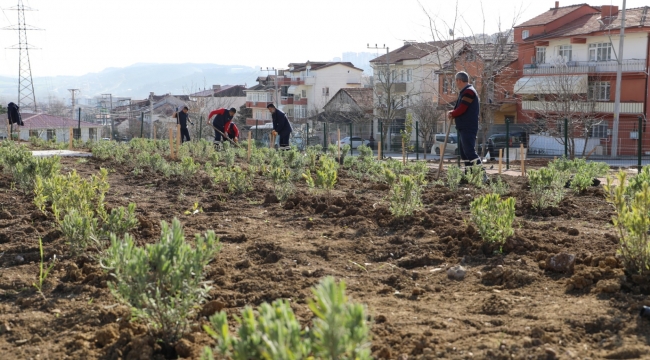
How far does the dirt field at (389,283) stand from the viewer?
143 inches

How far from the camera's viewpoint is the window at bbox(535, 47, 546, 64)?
48.2 meters

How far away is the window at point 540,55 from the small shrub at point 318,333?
48630 mm

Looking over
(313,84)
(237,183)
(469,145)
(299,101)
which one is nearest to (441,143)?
(469,145)

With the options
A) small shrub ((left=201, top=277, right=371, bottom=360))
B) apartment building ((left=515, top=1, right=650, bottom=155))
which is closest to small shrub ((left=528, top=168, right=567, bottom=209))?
small shrub ((left=201, top=277, right=371, bottom=360))

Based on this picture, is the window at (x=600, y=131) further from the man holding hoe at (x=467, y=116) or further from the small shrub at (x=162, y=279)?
the small shrub at (x=162, y=279)

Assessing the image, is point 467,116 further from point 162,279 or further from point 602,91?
point 602,91

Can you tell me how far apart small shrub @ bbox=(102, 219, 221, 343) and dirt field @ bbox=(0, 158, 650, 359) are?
134mm

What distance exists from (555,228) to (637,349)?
335 cm

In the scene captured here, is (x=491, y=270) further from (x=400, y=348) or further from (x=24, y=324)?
(x=24, y=324)

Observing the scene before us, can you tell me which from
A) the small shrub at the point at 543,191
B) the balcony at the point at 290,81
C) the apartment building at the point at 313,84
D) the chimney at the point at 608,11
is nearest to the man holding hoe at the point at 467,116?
the small shrub at the point at 543,191

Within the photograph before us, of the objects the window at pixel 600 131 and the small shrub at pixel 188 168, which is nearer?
the small shrub at pixel 188 168

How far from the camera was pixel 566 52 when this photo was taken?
4662 centimetres

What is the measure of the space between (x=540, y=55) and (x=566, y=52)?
2.20 m

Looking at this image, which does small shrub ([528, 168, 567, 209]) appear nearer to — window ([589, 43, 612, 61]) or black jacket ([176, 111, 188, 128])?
black jacket ([176, 111, 188, 128])
